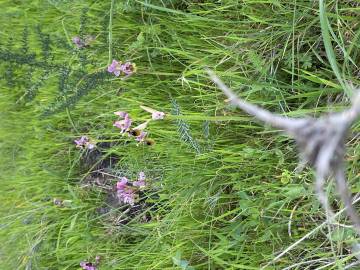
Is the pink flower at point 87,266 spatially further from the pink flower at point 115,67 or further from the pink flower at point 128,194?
the pink flower at point 115,67

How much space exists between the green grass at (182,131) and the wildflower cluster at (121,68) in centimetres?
7

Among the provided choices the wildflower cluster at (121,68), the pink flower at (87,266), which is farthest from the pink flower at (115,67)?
the pink flower at (87,266)

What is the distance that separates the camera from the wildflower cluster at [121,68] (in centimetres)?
132

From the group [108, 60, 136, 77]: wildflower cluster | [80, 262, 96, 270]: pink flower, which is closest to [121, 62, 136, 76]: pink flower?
[108, 60, 136, 77]: wildflower cluster

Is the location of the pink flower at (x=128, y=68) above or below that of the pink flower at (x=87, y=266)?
above

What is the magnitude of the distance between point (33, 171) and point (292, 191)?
3.30ft

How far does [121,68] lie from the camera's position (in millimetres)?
1340

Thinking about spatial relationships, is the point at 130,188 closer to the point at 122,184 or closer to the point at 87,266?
the point at 122,184

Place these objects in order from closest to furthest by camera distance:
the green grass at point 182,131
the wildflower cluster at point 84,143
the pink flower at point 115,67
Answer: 1. the green grass at point 182,131
2. the pink flower at point 115,67
3. the wildflower cluster at point 84,143

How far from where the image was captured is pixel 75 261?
157 centimetres

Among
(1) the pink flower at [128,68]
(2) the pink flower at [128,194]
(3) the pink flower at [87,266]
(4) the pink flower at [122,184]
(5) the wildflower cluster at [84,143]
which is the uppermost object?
(1) the pink flower at [128,68]

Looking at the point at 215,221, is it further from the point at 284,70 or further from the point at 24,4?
the point at 24,4

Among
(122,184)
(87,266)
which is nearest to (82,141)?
(122,184)

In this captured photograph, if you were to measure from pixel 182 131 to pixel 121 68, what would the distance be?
0.29 m
